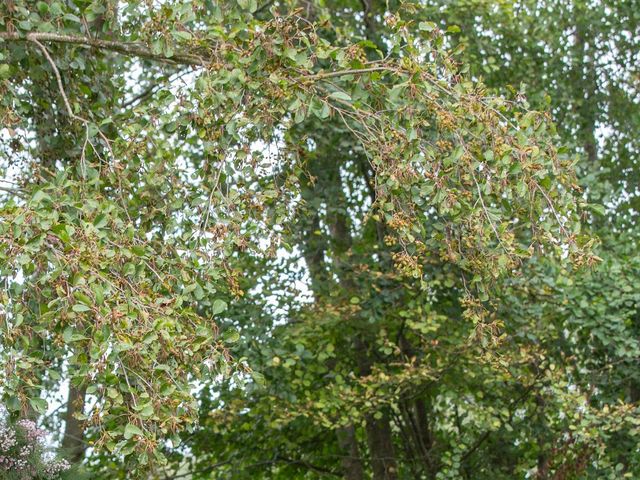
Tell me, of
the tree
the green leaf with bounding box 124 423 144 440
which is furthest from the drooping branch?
the green leaf with bounding box 124 423 144 440

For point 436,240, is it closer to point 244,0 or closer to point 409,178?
point 409,178

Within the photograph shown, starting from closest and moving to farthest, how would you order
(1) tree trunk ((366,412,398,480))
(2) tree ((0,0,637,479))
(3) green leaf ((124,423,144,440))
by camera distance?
(3) green leaf ((124,423,144,440)) < (2) tree ((0,0,637,479)) < (1) tree trunk ((366,412,398,480))

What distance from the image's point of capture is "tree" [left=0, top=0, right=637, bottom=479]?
3891 mm

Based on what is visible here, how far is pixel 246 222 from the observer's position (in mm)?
4992

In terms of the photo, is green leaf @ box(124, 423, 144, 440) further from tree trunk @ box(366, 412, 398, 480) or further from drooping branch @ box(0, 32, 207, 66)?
tree trunk @ box(366, 412, 398, 480)

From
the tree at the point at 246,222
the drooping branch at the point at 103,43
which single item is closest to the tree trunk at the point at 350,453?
the tree at the point at 246,222

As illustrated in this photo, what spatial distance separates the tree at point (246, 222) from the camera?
389 cm

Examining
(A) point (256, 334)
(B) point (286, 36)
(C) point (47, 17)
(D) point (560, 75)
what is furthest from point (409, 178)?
(D) point (560, 75)

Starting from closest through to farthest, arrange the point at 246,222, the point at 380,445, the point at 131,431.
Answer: the point at 131,431, the point at 246,222, the point at 380,445

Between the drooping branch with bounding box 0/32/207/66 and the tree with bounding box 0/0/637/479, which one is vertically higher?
the drooping branch with bounding box 0/32/207/66

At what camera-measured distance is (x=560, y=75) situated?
9414mm

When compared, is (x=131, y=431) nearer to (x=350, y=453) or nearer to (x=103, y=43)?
(x=103, y=43)

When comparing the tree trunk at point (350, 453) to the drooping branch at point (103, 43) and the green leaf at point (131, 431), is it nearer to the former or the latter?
the drooping branch at point (103, 43)

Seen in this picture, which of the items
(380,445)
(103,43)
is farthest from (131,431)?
(380,445)
